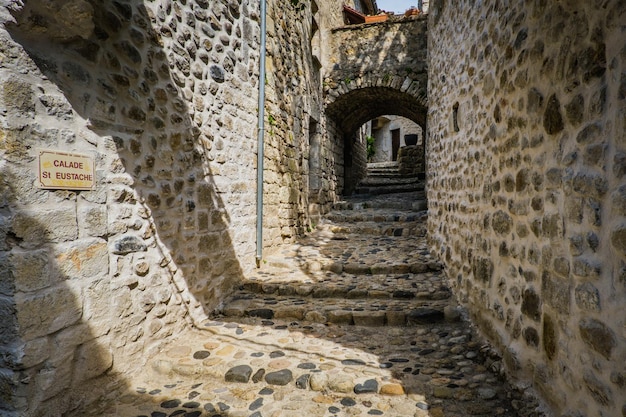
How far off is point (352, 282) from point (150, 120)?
2.67 m

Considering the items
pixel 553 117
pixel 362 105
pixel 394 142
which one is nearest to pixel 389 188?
pixel 362 105

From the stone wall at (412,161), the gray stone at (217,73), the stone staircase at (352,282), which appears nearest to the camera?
the stone staircase at (352,282)

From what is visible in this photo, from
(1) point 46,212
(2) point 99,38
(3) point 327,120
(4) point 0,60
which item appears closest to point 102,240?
(1) point 46,212

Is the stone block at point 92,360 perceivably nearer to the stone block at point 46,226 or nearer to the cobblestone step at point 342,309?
the stone block at point 46,226

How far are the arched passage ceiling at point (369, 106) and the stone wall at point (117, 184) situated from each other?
412 centimetres

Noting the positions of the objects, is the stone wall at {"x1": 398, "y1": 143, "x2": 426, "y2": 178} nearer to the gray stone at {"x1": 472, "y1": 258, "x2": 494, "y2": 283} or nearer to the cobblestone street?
the cobblestone street

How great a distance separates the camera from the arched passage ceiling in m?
8.07

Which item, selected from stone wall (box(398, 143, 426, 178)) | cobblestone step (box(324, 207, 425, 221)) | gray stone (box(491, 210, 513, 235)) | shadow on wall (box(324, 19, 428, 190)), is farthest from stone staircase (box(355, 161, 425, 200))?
gray stone (box(491, 210, 513, 235))

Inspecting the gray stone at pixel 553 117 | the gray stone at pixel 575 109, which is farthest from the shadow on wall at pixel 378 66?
the gray stone at pixel 575 109

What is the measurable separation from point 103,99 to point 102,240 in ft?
3.15

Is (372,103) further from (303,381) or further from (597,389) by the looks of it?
(597,389)

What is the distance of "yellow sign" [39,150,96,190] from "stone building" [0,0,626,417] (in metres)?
0.03

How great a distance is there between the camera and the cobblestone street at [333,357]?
2.30m

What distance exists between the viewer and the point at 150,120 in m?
2.92
